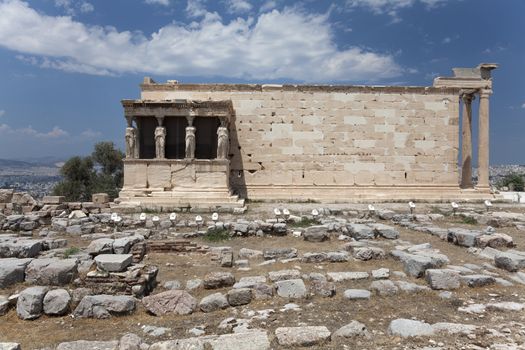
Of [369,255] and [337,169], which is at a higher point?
[337,169]

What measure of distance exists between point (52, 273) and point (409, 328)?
571cm

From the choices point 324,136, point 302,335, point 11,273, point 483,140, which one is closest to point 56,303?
point 11,273

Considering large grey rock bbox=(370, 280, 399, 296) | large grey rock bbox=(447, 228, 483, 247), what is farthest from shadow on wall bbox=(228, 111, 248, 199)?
large grey rock bbox=(370, 280, 399, 296)

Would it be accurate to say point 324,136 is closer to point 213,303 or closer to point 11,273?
point 213,303

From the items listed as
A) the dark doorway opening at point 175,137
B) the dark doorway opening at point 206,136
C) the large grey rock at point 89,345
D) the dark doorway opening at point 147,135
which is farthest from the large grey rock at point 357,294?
the dark doorway opening at point 147,135

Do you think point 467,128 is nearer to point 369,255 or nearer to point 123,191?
point 369,255

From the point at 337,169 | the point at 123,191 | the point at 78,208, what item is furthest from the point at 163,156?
the point at 337,169

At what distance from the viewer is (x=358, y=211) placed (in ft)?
52.2

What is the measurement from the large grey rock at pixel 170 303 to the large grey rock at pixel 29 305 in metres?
1.49

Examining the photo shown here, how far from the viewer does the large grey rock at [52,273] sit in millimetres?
6848

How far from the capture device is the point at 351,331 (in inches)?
196

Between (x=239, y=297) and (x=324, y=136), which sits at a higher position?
(x=324, y=136)

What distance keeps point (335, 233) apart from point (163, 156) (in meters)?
9.04

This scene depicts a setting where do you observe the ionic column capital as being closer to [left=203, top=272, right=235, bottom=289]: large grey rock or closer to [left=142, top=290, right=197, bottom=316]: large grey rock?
[left=203, top=272, right=235, bottom=289]: large grey rock
